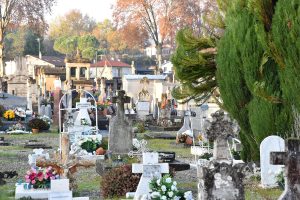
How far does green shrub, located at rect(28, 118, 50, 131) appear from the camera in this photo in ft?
86.6

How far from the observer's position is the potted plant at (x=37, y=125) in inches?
1038

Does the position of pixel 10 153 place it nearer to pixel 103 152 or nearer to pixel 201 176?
pixel 103 152

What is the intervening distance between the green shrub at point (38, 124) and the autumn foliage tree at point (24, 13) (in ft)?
70.4

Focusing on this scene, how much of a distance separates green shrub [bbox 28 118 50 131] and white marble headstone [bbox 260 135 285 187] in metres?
15.3

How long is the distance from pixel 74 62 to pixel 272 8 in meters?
35.8

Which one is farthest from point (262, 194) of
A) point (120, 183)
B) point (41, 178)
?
point (41, 178)

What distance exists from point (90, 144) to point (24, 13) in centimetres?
3267

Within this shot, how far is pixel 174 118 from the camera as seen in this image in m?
29.3

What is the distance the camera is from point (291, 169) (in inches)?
277

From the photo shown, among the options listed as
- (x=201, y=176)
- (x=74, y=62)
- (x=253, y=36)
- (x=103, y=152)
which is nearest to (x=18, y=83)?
(x=74, y=62)

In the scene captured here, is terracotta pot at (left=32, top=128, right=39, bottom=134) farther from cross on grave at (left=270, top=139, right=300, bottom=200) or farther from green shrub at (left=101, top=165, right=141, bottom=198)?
cross on grave at (left=270, top=139, right=300, bottom=200)

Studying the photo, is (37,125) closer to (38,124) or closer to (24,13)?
(38,124)

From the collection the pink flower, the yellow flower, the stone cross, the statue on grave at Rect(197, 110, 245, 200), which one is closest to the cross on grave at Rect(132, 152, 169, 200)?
the pink flower

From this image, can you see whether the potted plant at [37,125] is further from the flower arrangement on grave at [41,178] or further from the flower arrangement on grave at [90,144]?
the flower arrangement on grave at [41,178]
